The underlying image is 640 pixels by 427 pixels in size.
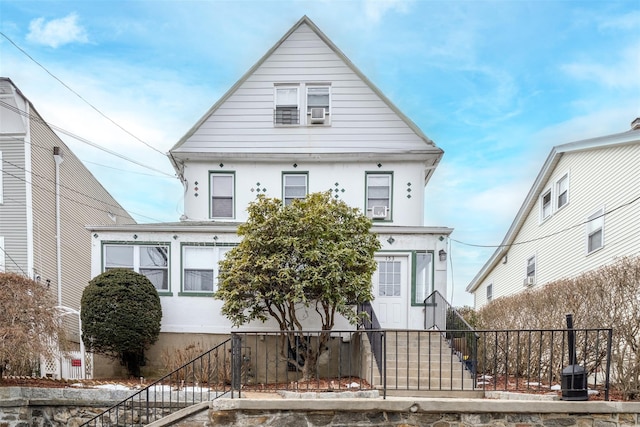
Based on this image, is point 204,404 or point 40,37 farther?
point 40,37

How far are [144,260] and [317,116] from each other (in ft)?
18.3

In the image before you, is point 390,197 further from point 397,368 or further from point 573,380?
point 573,380

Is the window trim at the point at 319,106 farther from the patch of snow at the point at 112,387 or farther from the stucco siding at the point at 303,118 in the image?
the patch of snow at the point at 112,387

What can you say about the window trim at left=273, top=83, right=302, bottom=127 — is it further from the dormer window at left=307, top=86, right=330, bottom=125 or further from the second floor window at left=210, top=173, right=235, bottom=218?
the second floor window at left=210, top=173, right=235, bottom=218

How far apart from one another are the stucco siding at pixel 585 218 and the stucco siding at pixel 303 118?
4010 mm

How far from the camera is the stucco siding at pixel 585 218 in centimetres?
1023

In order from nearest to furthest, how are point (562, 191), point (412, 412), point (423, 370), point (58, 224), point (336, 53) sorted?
point (412, 412), point (423, 370), point (336, 53), point (562, 191), point (58, 224)

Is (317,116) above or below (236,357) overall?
above

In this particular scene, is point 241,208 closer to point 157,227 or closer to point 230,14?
point 157,227

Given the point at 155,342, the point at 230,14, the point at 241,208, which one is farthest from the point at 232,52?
the point at 155,342

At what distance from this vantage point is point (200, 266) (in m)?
10.8

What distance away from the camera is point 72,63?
42.5 feet

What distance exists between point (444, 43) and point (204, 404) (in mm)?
9913

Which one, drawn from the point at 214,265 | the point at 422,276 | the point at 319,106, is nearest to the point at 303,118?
the point at 319,106
